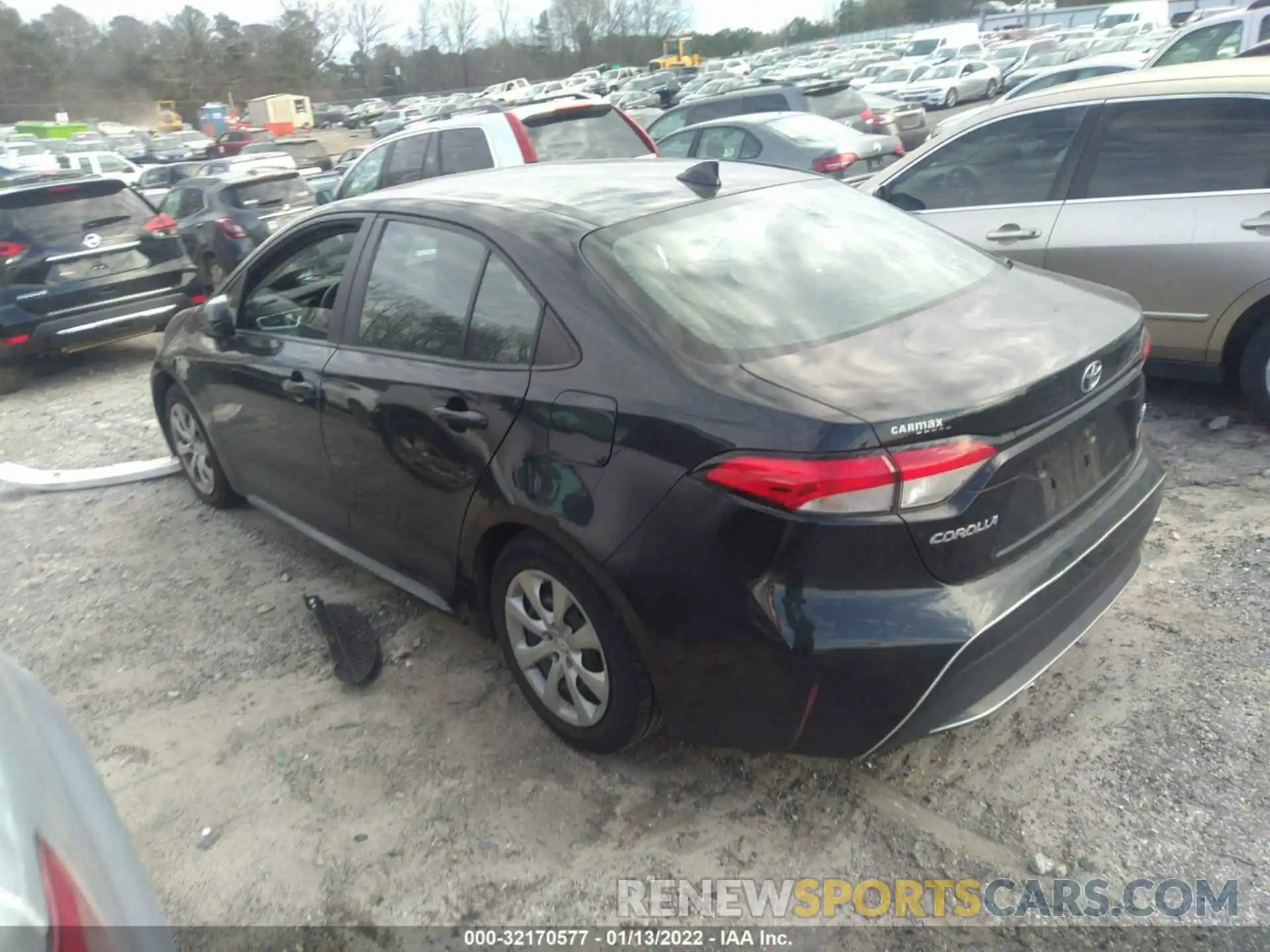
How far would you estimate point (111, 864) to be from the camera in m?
1.67

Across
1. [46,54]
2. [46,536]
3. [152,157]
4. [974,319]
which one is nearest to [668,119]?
[46,536]

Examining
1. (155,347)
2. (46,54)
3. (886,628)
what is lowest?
(155,347)

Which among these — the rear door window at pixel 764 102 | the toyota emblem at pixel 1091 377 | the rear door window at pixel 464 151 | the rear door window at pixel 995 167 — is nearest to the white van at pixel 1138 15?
the rear door window at pixel 764 102

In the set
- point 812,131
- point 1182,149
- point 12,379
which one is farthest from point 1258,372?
point 12,379

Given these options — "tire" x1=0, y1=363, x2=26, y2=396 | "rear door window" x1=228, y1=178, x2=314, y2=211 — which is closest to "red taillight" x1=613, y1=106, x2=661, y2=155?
"rear door window" x1=228, y1=178, x2=314, y2=211

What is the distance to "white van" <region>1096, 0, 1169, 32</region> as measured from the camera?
4297 cm

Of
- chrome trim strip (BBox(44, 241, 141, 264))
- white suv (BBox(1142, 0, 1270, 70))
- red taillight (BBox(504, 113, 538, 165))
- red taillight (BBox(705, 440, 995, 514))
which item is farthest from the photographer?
white suv (BBox(1142, 0, 1270, 70))

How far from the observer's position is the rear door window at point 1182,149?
4500mm

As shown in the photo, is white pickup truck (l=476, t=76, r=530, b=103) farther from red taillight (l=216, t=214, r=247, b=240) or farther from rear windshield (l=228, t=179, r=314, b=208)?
red taillight (l=216, t=214, r=247, b=240)

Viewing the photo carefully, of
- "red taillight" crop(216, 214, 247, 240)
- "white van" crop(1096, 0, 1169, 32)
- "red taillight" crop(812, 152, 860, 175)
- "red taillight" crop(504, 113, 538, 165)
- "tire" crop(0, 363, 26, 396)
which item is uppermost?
"white van" crop(1096, 0, 1169, 32)

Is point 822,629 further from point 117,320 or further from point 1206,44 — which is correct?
point 1206,44

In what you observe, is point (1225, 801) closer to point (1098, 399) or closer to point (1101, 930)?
point (1101, 930)

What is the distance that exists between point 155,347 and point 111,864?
9.02 meters

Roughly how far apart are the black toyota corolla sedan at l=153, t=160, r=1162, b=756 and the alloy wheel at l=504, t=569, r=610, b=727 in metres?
0.01
